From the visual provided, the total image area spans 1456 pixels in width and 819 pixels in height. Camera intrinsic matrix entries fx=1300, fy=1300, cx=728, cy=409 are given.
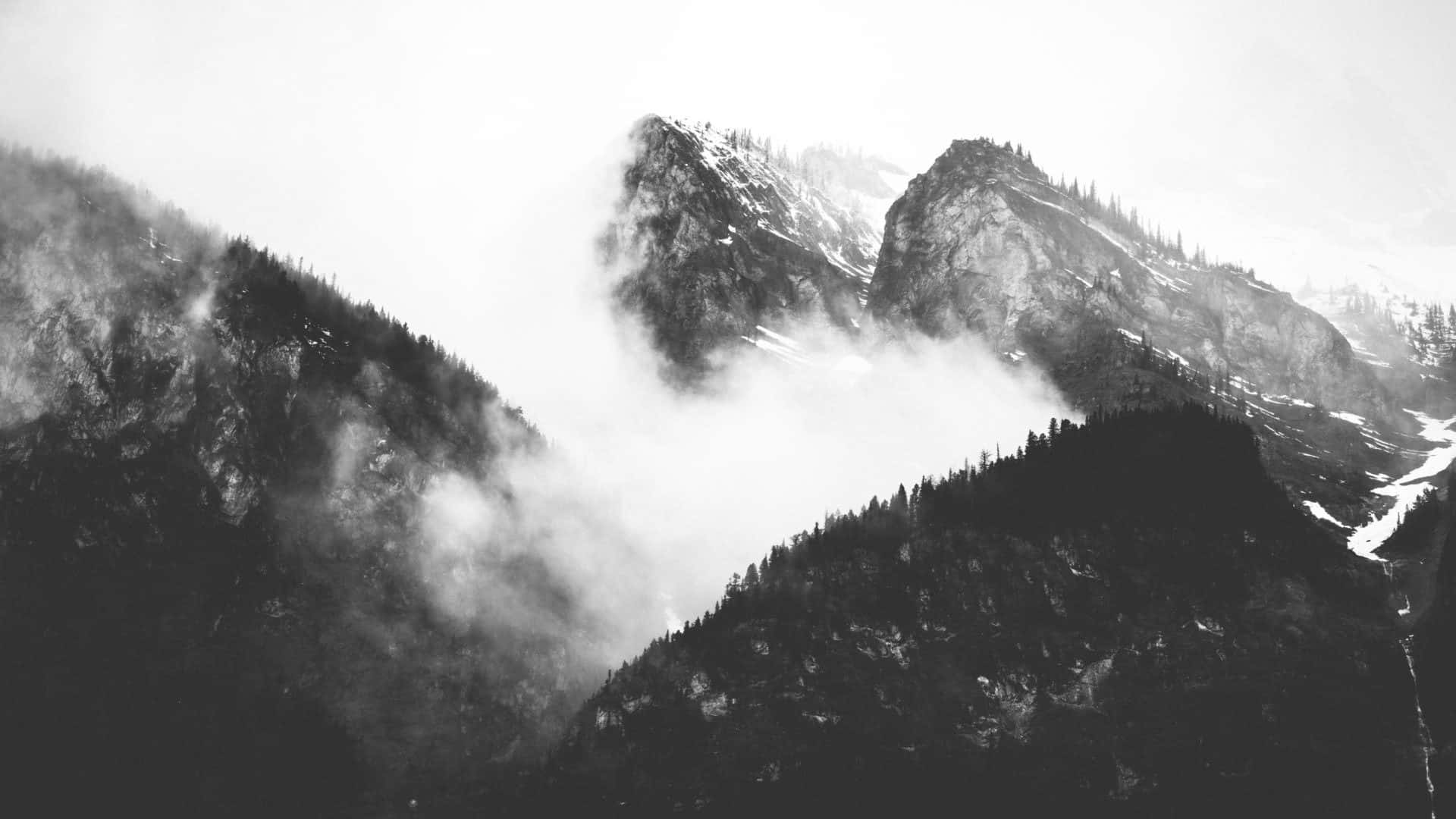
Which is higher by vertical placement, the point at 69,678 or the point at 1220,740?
the point at 69,678

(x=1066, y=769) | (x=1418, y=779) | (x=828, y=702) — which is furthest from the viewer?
(x=828, y=702)

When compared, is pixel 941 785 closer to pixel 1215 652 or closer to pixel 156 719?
pixel 1215 652

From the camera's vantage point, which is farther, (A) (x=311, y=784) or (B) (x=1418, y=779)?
(A) (x=311, y=784)

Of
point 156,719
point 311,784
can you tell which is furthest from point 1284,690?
point 156,719

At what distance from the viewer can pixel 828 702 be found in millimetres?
198500

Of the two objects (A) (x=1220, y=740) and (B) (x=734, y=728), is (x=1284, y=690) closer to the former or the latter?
(A) (x=1220, y=740)

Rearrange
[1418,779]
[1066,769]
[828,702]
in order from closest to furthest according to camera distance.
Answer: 1. [1418,779]
2. [1066,769]
3. [828,702]

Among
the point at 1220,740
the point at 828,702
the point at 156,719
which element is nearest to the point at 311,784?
the point at 156,719

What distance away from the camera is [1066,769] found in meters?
186

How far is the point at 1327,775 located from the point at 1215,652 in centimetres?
2611

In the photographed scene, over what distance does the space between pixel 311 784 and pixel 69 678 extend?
40.5 metres

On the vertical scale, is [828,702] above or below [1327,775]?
above

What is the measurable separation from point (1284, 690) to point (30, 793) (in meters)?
180

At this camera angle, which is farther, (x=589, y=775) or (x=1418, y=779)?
(x=589, y=775)
